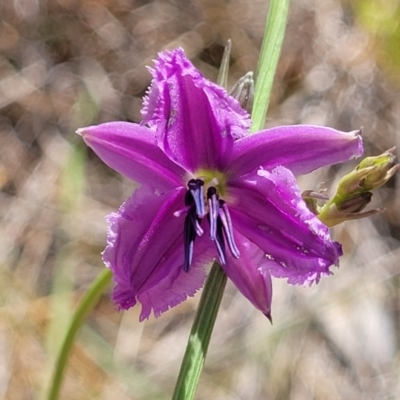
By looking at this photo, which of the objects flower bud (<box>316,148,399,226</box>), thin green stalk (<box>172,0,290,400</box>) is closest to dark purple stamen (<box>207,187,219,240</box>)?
thin green stalk (<box>172,0,290,400</box>)

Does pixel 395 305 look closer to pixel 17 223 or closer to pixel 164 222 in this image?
pixel 17 223

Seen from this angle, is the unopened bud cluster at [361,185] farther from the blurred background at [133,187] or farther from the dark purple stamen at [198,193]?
the blurred background at [133,187]

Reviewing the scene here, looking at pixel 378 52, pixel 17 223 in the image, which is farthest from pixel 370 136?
pixel 17 223

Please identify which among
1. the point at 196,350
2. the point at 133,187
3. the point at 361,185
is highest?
the point at 361,185

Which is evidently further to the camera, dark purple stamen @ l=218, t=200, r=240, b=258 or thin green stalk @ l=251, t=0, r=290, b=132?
thin green stalk @ l=251, t=0, r=290, b=132

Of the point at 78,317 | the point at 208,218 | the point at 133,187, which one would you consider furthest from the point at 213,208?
the point at 133,187

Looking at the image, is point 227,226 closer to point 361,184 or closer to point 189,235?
point 189,235

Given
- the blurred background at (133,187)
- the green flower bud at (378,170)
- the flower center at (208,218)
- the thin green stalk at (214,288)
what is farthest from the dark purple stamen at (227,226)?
the blurred background at (133,187)

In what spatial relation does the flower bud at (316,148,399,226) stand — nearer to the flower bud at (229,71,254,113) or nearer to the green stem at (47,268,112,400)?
the flower bud at (229,71,254,113)
